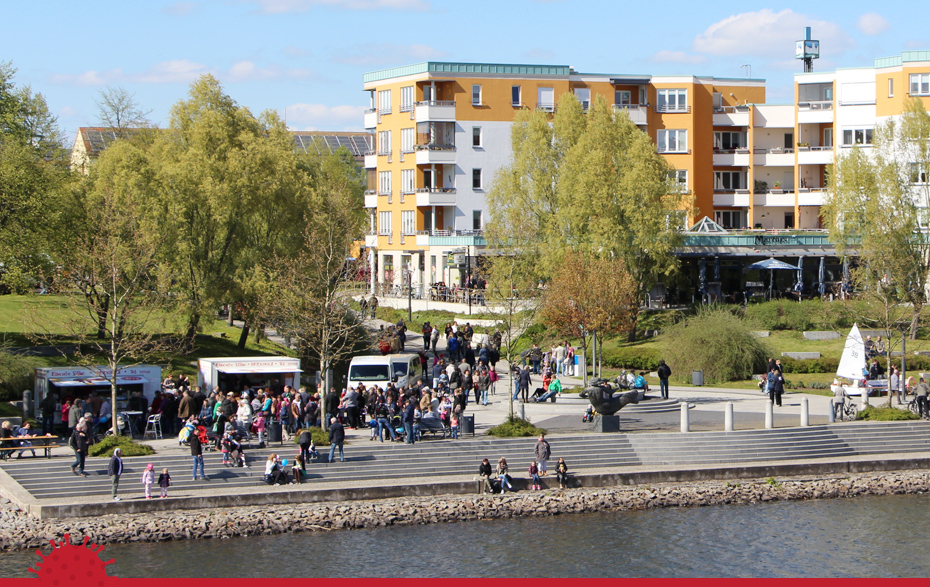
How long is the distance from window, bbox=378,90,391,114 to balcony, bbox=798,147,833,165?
102 ft

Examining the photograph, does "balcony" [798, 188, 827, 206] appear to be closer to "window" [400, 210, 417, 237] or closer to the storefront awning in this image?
"window" [400, 210, 417, 237]

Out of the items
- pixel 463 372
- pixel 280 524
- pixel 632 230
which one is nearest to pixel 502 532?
pixel 280 524

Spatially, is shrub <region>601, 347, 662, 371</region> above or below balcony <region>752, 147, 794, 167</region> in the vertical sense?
below

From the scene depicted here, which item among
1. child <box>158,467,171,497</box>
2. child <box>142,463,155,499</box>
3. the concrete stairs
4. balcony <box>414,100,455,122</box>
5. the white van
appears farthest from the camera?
balcony <box>414,100,455,122</box>

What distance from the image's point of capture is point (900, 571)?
23562mm

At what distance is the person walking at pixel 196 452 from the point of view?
2786 cm

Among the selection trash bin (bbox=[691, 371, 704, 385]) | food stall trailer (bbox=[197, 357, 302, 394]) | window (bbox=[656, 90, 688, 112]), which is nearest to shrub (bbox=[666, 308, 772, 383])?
trash bin (bbox=[691, 371, 704, 385])

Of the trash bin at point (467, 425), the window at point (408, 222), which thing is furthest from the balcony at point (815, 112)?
the trash bin at point (467, 425)

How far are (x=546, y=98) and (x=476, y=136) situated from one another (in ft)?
19.4

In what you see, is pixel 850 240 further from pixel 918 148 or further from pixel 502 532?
pixel 502 532

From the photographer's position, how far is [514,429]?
1280 inches

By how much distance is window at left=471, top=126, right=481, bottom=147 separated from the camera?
247 ft

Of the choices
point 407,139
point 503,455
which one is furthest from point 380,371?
point 407,139

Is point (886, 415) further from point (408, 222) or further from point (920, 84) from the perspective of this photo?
point (408, 222)
